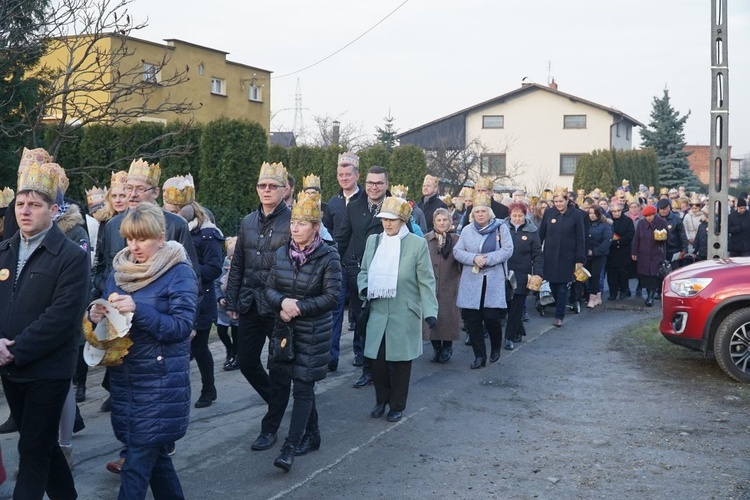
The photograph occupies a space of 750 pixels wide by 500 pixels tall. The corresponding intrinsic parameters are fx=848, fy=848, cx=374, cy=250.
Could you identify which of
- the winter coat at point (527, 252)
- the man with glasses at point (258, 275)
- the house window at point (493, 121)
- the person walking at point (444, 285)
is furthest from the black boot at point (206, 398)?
the house window at point (493, 121)

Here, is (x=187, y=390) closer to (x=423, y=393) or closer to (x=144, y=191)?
(x=144, y=191)

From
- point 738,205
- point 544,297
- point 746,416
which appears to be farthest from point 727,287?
point 738,205

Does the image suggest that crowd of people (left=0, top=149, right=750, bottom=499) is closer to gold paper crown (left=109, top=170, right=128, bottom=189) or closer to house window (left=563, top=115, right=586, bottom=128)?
gold paper crown (left=109, top=170, right=128, bottom=189)

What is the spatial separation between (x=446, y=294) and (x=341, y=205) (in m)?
1.76

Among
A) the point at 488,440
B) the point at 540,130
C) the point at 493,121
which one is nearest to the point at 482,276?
the point at 488,440

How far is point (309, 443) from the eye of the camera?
21.9 feet

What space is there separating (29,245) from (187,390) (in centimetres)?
127

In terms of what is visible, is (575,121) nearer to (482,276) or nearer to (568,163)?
(568,163)

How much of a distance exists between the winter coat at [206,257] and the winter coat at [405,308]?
138cm

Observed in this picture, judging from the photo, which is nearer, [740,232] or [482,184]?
[482,184]

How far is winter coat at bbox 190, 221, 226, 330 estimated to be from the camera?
7.66 metres

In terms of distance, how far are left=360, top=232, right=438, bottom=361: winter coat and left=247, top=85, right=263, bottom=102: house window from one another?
3245cm

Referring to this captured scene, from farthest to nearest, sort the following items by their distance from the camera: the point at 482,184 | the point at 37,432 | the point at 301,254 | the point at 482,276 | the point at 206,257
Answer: the point at 482,184, the point at 482,276, the point at 206,257, the point at 301,254, the point at 37,432

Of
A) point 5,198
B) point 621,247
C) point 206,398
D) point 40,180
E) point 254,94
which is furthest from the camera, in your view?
point 254,94
